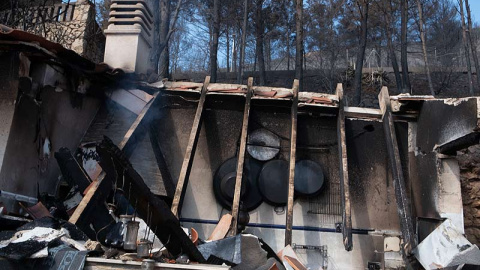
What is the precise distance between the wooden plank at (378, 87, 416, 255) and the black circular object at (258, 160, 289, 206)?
1.71 meters

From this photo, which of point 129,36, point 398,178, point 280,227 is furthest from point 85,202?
point 398,178

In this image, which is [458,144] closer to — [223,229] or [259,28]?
[223,229]

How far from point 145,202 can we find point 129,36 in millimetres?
4876

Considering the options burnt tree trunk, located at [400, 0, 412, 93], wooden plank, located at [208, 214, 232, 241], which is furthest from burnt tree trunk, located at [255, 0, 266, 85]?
wooden plank, located at [208, 214, 232, 241]

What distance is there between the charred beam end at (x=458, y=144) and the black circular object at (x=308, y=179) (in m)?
1.85

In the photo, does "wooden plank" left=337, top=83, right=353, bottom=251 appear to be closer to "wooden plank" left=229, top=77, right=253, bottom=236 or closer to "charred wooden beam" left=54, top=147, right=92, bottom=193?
"wooden plank" left=229, top=77, right=253, bottom=236

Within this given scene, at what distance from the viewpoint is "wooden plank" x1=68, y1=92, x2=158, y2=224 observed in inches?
203

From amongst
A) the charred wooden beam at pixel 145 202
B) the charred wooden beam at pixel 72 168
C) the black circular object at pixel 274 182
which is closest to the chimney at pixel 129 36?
the charred wooden beam at pixel 72 168

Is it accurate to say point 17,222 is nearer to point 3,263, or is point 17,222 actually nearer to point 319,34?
point 3,263

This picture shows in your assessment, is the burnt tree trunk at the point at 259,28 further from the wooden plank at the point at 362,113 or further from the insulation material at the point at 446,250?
the insulation material at the point at 446,250

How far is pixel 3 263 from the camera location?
11.9 feet

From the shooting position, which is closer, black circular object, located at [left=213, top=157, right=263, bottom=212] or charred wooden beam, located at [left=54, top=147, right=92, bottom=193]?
charred wooden beam, located at [left=54, top=147, right=92, bottom=193]

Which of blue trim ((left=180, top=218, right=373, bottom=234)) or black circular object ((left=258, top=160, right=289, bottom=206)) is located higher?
black circular object ((left=258, top=160, right=289, bottom=206))

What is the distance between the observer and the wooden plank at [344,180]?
5671 millimetres
